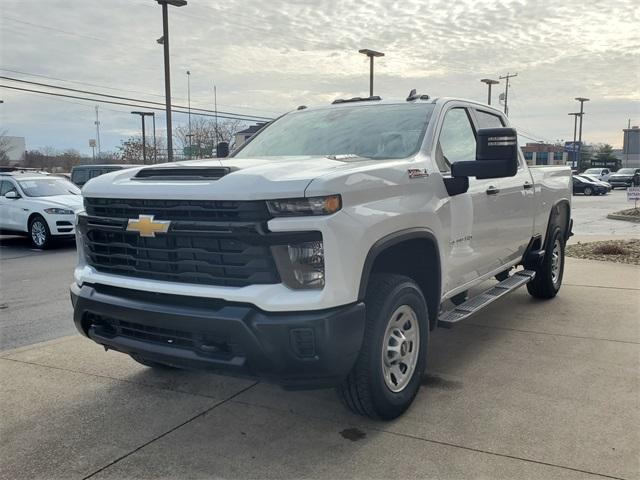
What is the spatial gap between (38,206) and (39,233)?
61 cm

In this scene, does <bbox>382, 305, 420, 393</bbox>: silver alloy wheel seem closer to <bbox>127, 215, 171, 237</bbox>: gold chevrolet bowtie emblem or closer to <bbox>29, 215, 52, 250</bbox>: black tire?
<bbox>127, 215, 171, 237</bbox>: gold chevrolet bowtie emblem

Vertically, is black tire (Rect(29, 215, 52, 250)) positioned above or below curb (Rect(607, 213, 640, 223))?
above

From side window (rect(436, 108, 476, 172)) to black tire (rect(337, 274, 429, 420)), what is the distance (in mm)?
1097

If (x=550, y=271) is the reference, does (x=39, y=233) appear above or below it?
below

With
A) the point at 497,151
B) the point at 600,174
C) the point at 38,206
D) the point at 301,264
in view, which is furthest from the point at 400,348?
the point at 600,174

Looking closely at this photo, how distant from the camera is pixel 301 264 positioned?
300 cm

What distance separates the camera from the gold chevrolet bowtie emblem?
323 cm

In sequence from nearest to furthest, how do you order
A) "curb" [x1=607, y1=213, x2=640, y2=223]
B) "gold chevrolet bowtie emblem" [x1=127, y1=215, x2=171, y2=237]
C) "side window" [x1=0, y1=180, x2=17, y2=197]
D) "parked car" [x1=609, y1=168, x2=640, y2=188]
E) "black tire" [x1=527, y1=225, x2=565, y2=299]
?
1. "gold chevrolet bowtie emblem" [x1=127, y1=215, x2=171, y2=237]
2. "black tire" [x1=527, y1=225, x2=565, y2=299]
3. "side window" [x1=0, y1=180, x2=17, y2=197]
4. "curb" [x1=607, y1=213, x2=640, y2=223]
5. "parked car" [x1=609, y1=168, x2=640, y2=188]

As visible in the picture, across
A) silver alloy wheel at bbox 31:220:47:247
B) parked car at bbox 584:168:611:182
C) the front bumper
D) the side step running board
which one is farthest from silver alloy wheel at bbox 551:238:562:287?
parked car at bbox 584:168:611:182

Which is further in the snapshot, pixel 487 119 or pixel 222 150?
pixel 222 150

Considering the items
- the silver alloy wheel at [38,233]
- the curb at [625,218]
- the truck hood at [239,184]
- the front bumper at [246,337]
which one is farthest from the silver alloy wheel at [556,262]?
the curb at [625,218]

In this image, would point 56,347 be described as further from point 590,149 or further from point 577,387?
point 590,149

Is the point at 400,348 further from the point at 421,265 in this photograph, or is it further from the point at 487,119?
the point at 487,119

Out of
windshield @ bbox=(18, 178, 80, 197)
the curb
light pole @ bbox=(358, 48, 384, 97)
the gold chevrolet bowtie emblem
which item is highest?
light pole @ bbox=(358, 48, 384, 97)
